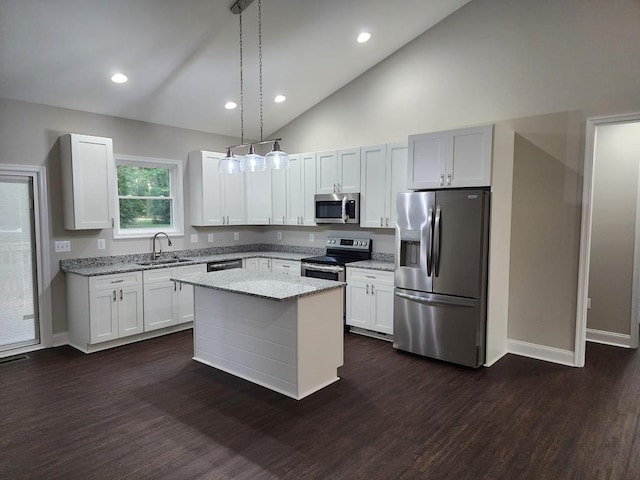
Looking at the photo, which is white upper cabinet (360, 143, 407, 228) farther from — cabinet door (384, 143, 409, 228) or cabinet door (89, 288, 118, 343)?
cabinet door (89, 288, 118, 343)

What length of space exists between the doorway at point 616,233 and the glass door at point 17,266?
6201mm

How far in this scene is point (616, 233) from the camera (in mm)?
4797

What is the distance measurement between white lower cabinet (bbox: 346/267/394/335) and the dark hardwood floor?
0.68m

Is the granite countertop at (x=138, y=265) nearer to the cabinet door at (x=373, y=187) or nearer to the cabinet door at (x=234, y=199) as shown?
the cabinet door at (x=234, y=199)

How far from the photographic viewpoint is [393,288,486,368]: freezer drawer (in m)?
3.99

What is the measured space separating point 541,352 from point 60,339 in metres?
5.35

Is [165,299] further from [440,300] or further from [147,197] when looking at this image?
[440,300]

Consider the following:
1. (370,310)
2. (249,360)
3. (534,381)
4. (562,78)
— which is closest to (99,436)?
(249,360)

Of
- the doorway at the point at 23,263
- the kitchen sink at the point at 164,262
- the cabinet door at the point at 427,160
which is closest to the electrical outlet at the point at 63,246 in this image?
the doorway at the point at 23,263

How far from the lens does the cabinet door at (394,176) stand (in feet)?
16.0

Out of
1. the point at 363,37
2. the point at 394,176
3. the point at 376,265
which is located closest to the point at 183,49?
the point at 363,37

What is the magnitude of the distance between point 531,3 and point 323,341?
395 cm

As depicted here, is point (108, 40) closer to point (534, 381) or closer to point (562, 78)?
point (562, 78)

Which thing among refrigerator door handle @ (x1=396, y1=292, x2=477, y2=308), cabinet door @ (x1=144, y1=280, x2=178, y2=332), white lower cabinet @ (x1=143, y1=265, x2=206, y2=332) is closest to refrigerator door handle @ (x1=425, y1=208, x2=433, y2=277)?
refrigerator door handle @ (x1=396, y1=292, x2=477, y2=308)
